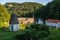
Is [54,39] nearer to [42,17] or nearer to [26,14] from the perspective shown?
[42,17]

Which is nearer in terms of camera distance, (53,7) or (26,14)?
(53,7)

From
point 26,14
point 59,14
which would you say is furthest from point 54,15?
point 26,14

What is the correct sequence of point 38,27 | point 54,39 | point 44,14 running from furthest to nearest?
point 44,14
point 38,27
point 54,39

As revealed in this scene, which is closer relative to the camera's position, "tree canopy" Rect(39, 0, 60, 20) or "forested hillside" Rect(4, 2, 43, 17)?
"tree canopy" Rect(39, 0, 60, 20)

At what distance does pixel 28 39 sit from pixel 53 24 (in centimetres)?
2415

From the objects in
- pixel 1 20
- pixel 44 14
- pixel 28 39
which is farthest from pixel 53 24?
→ pixel 28 39

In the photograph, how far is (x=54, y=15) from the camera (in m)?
57.0

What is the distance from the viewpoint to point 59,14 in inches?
2160

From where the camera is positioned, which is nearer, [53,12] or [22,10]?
[53,12]

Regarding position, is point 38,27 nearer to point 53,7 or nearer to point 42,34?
point 42,34

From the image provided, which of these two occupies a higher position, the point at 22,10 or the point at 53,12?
the point at 53,12

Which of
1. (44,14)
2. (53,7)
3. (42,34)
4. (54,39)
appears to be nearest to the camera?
(54,39)

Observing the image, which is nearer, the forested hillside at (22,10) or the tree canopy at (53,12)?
the tree canopy at (53,12)

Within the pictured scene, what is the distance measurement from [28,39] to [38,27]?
394cm
